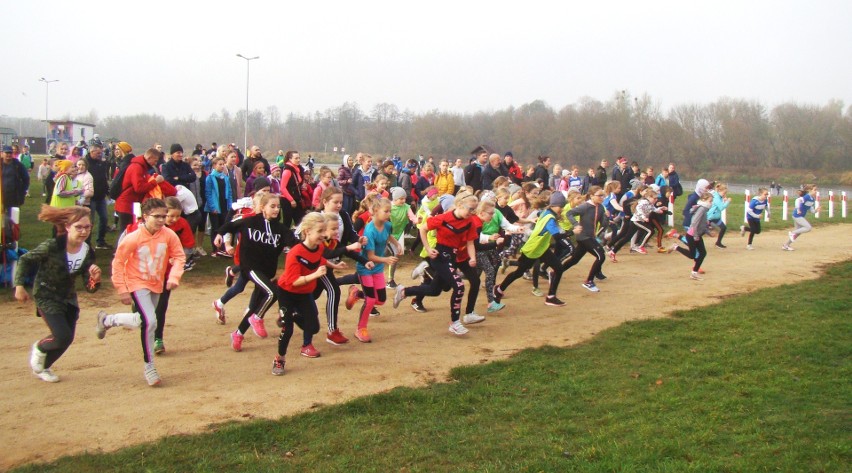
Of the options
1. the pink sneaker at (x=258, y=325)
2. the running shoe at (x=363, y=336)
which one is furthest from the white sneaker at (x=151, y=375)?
the running shoe at (x=363, y=336)

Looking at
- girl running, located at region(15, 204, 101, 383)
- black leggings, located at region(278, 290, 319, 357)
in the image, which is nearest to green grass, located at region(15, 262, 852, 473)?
black leggings, located at region(278, 290, 319, 357)

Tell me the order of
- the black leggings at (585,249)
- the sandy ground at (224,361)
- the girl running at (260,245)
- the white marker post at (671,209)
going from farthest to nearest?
the white marker post at (671,209), the black leggings at (585,249), the girl running at (260,245), the sandy ground at (224,361)

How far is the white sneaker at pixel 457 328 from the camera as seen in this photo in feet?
28.2

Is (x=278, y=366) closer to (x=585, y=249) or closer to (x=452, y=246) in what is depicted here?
(x=452, y=246)

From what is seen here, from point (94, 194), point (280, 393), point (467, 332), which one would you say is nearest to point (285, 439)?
point (280, 393)

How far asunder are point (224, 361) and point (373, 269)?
2.02 meters

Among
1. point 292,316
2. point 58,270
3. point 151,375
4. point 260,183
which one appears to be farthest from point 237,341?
point 260,183

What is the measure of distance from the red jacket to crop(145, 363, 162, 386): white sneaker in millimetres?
5385

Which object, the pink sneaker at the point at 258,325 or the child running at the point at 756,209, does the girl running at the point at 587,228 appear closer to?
the pink sneaker at the point at 258,325

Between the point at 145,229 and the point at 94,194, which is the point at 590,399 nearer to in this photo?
the point at 145,229

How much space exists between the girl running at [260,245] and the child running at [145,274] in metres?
1.03

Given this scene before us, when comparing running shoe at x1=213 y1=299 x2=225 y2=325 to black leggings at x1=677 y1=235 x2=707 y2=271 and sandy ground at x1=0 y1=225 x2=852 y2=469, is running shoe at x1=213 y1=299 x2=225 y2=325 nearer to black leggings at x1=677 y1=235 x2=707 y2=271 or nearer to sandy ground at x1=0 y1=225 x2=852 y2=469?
sandy ground at x1=0 y1=225 x2=852 y2=469

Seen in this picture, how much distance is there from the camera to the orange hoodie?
6.48m

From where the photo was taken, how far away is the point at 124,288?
6.46m
